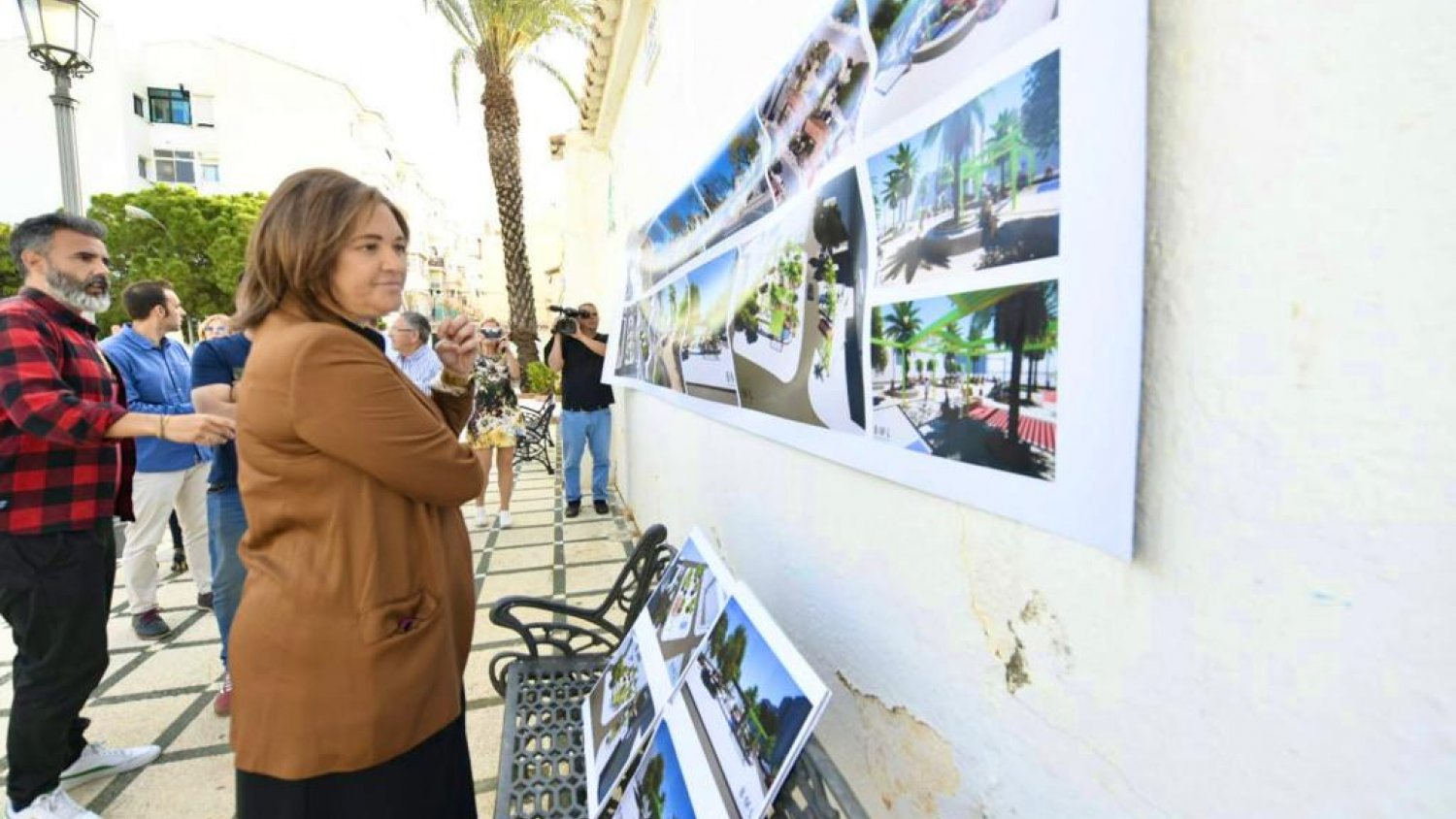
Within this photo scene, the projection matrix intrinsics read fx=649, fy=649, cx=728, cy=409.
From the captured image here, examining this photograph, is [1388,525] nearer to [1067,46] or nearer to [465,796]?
[1067,46]

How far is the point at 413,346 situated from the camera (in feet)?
14.8

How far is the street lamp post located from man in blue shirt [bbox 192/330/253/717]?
11.2 feet

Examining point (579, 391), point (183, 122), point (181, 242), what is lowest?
point (579, 391)

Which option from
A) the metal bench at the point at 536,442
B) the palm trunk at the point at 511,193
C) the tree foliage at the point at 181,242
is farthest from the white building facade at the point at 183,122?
the metal bench at the point at 536,442

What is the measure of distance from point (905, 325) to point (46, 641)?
2795 millimetres

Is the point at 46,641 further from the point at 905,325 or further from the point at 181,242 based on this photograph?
the point at 181,242

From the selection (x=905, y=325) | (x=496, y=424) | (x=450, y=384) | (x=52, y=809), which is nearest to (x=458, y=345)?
(x=450, y=384)

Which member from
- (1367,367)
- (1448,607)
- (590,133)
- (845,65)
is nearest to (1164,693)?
(1448,607)

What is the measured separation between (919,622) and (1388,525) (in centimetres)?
75

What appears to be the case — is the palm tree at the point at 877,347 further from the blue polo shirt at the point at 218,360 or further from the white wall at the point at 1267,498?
the blue polo shirt at the point at 218,360

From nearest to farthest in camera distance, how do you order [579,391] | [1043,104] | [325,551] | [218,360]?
[1043,104] < [325,551] < [218,360] < [579,391]

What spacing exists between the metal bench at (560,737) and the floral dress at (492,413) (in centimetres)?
343

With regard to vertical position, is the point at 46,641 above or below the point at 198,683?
above

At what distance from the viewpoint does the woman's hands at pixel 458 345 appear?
1779 mm
